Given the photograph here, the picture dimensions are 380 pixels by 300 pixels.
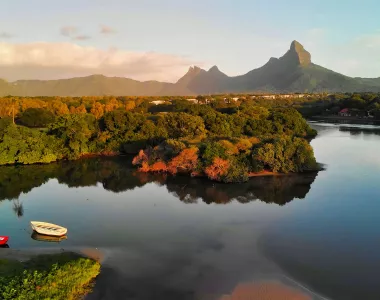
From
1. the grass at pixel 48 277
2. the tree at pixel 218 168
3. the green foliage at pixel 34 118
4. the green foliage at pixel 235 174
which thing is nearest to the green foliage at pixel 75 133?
the tree at pixel 218 168

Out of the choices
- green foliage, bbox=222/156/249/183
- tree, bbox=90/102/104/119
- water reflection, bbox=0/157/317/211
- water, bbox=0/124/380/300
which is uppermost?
tree, bbox=90/102/104/119

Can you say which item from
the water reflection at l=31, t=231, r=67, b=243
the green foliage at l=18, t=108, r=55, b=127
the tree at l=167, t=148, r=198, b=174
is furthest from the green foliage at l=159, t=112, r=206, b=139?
the water reflection at l=31, t=231, r=67, b=243

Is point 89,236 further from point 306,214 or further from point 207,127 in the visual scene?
point 207,127

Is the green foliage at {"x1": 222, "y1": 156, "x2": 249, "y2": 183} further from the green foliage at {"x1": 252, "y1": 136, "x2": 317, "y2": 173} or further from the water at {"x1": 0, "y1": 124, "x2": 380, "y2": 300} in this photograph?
the green foliage at {"x1": 252, "y1": 136, "x2": 317, "y2": 173}

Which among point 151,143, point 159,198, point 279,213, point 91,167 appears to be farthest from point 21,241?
point 151,143

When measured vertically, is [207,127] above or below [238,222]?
above

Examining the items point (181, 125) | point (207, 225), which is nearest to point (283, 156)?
point (207, 225)

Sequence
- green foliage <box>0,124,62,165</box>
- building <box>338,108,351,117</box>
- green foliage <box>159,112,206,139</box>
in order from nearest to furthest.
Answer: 1. green foliage <box>0,124,62,165</box>
2. green foliage <box>159,112,206,139</box>
3. building <box>338,108,351,117</box>
